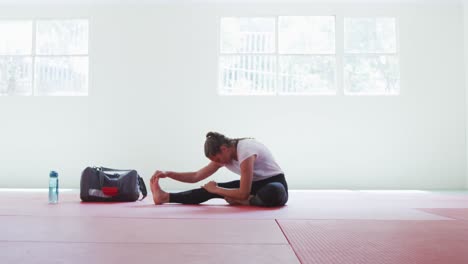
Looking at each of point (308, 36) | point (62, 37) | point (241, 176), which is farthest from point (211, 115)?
point (241, 176)

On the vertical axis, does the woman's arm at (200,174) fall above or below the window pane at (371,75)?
below

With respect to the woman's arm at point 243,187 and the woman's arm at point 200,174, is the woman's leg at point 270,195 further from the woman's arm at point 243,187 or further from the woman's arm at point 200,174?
the woman's arm at point 200,174

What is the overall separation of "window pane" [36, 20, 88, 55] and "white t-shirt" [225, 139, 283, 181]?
4944 millimetres

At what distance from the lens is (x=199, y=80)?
717cm

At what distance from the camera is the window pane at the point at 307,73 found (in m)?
7.16

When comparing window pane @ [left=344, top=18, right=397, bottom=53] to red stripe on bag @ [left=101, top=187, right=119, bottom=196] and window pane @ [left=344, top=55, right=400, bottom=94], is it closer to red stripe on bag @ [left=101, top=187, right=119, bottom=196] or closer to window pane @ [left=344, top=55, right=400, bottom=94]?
window pane @ [left=344, top=55, right=400, bottom=94]

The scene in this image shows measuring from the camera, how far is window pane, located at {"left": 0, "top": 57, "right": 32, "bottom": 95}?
292 inches

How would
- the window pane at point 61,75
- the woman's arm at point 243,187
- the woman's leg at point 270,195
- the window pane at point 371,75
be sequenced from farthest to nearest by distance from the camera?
1. the window pane at point 61,75
2. the window pane at point 371,75
3. the woman's leg at point 270,195
4. the woman's arm at point 243,187

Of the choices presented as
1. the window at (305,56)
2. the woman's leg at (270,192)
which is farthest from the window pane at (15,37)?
the woman's leg at (270,192)

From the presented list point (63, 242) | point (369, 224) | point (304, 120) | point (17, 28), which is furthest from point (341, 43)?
point (63, 242)

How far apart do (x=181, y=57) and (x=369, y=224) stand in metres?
5.37

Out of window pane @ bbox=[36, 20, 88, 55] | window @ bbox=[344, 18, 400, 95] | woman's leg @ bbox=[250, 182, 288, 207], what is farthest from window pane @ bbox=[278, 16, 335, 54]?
woman's leg @ bbox=[250, 182, 288, 207]

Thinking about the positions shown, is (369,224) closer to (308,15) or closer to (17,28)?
(308,15)

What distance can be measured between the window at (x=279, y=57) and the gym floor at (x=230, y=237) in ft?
14.2
